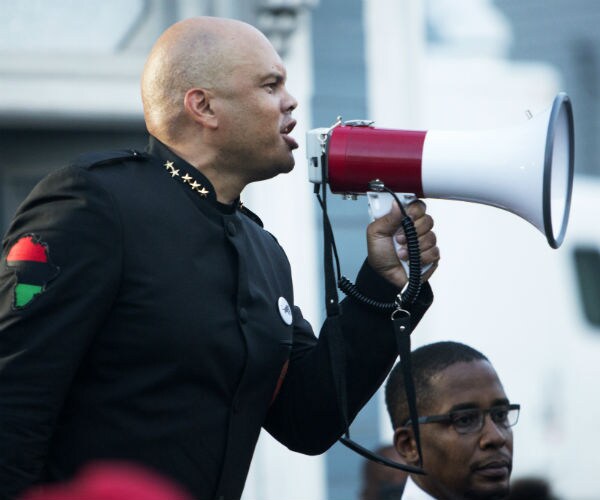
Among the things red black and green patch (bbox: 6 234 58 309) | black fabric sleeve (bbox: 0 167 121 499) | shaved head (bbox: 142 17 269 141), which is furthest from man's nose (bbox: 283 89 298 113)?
red black and green patch (bbox: 6 234 58 309)

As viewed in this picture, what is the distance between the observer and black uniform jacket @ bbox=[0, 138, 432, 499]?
276 centimetres

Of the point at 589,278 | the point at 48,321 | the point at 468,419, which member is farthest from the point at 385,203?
the point at 589,278

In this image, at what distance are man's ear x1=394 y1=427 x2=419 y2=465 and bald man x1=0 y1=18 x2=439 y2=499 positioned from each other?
1.93ft

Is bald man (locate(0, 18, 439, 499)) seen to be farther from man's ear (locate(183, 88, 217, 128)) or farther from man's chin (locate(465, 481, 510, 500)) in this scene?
man's chin (locate(465, 481, 510, 500))

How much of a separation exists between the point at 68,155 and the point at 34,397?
3382 mm

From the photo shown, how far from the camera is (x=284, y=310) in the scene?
320 centimetres

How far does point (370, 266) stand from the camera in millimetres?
3080

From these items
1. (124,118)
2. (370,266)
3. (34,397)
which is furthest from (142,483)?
(124,118)

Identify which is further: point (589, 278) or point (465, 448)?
point (589, 278)

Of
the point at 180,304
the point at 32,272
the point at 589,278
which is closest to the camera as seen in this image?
the point at 32,272

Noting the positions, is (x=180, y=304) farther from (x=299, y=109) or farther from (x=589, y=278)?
(x=589, y=278)

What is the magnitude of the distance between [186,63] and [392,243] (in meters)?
0.58

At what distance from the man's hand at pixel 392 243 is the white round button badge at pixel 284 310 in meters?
0.24

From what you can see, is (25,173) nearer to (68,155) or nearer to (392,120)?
(68,155)
